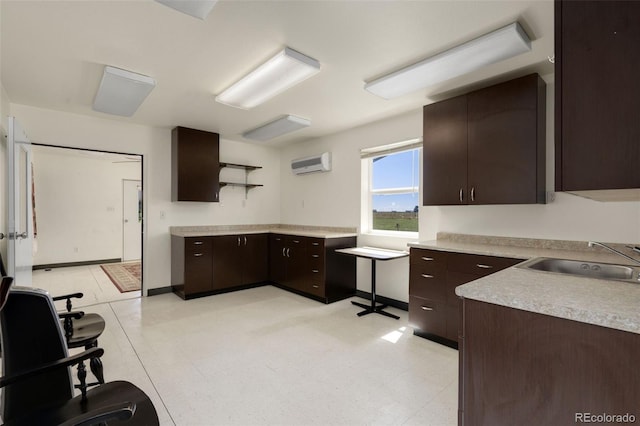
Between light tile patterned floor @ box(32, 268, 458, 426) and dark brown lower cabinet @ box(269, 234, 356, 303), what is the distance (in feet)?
1.31

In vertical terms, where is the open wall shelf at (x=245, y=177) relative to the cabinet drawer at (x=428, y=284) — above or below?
above

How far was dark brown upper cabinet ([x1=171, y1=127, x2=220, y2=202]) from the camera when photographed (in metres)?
4.46

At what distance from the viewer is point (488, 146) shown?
9.26 ft

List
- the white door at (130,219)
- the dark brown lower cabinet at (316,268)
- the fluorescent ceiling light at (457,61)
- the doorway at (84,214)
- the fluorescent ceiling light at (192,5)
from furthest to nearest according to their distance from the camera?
the white door at (130,219)
the doorway at (84,214)
the dark brown lower cabinet at (316,268)
the fluorescent ceiling light at (457,61)
the fluorescent ceiling light at (192,5)

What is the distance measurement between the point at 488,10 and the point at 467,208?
6.45 feet

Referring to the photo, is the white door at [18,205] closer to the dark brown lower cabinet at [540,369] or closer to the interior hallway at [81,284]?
the interior hallway at [81,284]

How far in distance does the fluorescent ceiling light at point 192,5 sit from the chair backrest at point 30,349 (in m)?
1.58

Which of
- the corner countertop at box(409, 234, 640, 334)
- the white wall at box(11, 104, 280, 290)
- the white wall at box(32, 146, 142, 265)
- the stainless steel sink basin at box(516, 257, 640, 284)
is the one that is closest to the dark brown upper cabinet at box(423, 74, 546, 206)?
→ the stainless steel sink basin at box(516, 257, 640, 284)

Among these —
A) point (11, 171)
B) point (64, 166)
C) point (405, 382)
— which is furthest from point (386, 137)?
point (64, 166)

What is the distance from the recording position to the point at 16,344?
1325 millimetres

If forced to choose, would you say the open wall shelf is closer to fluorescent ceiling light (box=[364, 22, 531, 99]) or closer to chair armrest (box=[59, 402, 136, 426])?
fluorescent ceiling light (box=[364, 22, 531, 99])

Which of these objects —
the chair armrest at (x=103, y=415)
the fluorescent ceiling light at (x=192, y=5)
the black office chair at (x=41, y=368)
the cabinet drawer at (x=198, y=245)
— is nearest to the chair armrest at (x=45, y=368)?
the black office chair at (x=41, y=368)

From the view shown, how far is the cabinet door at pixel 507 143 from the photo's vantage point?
2578 millimetres

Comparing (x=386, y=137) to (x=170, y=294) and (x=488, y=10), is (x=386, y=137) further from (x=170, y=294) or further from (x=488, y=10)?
(x=170, y=294)
